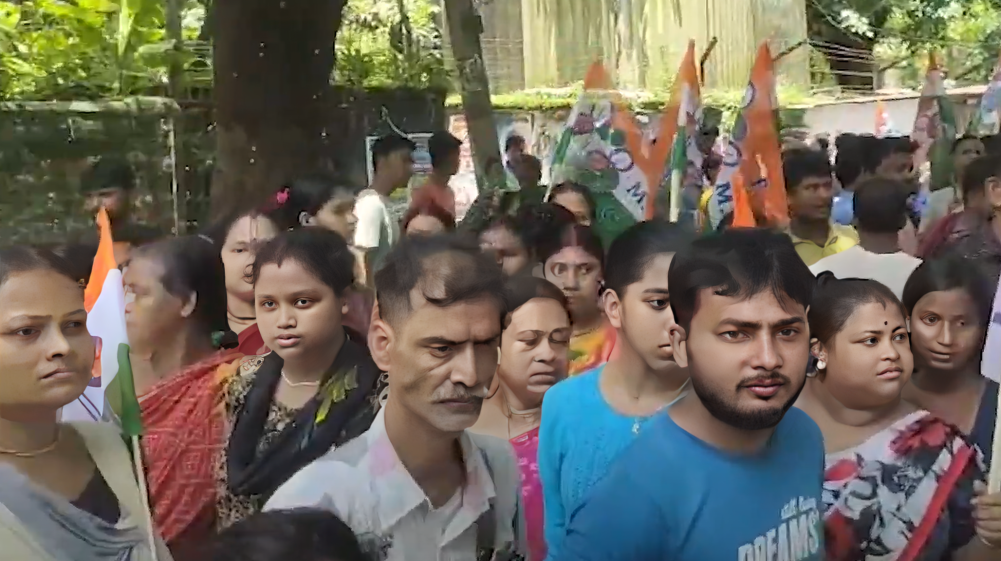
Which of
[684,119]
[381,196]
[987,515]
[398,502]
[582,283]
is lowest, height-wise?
[987,515]

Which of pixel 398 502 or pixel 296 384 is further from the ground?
pixel 296 384

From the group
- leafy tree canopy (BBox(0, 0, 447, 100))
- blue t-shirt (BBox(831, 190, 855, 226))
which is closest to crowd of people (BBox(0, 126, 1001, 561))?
leafy tree canopy (BBox(0, 0, 447, 100))

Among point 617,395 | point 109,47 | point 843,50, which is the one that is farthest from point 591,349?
point 843,50

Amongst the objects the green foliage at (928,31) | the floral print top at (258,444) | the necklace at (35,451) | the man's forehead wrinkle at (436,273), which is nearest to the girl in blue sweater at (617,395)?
the man's forehead wrinkle at (436,273)

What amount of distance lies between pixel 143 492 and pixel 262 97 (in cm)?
49

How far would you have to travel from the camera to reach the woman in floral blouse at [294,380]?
A: 3.64ft

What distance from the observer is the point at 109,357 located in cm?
105

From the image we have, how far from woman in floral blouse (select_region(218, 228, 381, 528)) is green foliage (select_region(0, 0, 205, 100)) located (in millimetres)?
270

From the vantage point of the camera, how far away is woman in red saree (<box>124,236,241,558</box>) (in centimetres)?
110

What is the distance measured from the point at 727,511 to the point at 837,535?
308 millimetres

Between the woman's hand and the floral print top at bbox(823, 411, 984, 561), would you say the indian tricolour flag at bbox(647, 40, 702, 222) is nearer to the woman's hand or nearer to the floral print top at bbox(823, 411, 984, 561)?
the floral print top at bbox(823, 411, 984, 561)

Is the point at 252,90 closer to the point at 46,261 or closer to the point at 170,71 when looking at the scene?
the point at 170,71

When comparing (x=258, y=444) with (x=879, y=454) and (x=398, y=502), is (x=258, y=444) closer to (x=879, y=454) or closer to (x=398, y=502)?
(x=398, y=502)

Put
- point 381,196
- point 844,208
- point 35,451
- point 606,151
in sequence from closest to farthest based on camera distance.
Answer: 1. point 35,451
2. point 381,196
3. point 606,151
4. point 844,208
